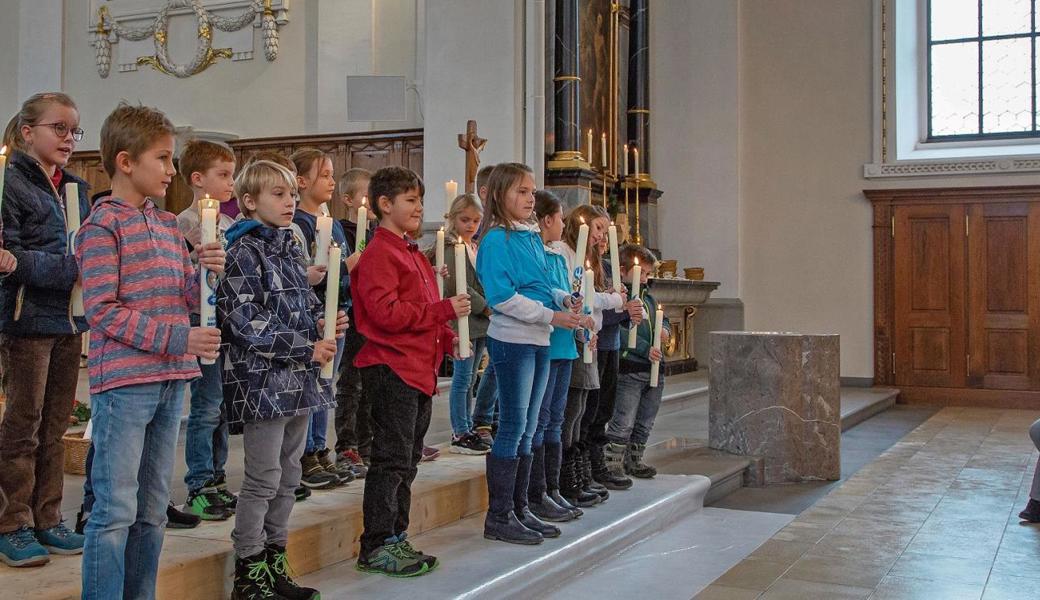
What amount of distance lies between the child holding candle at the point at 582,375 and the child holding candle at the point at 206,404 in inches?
58.9

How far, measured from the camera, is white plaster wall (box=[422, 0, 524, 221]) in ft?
28.8

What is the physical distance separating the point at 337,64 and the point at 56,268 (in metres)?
9.57

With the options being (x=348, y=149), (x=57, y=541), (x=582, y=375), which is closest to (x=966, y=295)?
(x=348, y=149)

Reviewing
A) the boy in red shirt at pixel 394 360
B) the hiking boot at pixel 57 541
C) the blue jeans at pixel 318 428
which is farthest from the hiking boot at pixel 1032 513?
the hiking boot at pixel 57 541

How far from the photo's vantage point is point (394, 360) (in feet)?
10.7

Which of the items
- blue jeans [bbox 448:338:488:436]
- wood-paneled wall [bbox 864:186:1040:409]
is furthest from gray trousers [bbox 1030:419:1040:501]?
wood-paneled wall [bbox 864:186:1040:409]

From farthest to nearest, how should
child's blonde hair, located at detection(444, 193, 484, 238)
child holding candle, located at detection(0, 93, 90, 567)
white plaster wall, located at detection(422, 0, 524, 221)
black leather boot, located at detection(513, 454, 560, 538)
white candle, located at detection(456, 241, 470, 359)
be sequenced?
white plaster wall, located at detection(422, 0, 524, 221), child's blonde hair, located at detection(444, 193, 484, 238), black leather boot, located at detection(513, 454, 560, 538), white candle, located at detection(456, 241, 470, 359), child holding candle, located at detection(0, 93, 90, 567)

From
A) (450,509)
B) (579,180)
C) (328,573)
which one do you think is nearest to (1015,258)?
(579,180)

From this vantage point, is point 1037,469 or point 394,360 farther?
point 1037,469

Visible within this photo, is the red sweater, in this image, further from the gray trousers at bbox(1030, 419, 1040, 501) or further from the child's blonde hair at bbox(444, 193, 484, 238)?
the gray trousers at bbox(1030, 419, 1040, 501)

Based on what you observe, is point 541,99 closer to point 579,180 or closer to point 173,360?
point 579,180

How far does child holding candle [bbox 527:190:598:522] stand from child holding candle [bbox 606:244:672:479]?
0.86 metres

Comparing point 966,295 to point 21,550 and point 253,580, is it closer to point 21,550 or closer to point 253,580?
point 253,580

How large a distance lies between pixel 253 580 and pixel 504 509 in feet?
3.96
